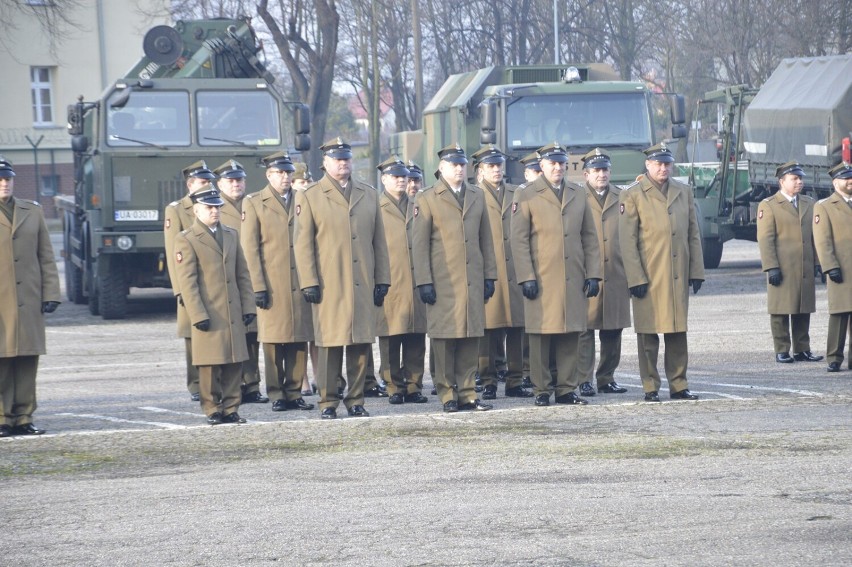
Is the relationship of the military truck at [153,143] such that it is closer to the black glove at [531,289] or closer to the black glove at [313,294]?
the black glove at [313,294]

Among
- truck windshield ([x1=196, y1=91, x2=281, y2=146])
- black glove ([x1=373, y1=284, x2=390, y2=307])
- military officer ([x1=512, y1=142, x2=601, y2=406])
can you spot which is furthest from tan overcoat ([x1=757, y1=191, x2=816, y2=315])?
truck windshield ([x1=196, y1=91, x2=281, y2=146])

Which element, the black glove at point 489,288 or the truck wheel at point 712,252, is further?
the truck wheel at point 712,252

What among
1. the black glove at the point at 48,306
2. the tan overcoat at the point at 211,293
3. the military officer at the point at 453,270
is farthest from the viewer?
the military officer at the point at 453,270

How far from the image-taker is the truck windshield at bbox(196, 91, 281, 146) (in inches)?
746

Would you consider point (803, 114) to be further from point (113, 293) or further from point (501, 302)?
point (501, 302)

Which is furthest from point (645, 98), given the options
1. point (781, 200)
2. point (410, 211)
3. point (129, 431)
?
point (129, 431)

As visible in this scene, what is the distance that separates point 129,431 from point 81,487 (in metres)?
2.13

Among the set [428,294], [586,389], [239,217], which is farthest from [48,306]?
[586,389]

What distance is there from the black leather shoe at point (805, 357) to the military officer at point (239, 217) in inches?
194

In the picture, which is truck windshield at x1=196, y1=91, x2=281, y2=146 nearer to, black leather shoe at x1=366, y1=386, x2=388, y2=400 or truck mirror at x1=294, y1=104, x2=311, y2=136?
truck mirror at x1=294, y1=104, x2=311, y2=136

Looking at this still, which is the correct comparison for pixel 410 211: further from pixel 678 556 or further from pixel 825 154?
pixel 825 154

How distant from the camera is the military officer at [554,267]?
11133 mm

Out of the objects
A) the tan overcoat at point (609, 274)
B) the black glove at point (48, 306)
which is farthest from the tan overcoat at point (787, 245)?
the black glove at point (48, 306)

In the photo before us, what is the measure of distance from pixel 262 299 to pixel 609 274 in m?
2.88
